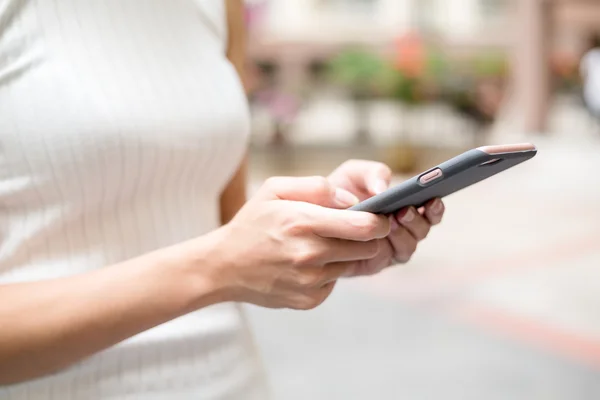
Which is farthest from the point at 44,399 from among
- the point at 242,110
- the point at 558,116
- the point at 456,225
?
the point at 558,116

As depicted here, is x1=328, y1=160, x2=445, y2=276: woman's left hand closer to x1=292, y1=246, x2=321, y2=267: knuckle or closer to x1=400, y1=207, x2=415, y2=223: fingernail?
x1=400, y1=207, x2=415, y2=223: fingernail

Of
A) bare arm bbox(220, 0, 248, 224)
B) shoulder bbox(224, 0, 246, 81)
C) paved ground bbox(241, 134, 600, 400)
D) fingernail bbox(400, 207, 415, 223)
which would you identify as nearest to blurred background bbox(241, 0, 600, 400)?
paved ground bbox(241, 134, 600, 400)

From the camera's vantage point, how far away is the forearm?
599 millimetres

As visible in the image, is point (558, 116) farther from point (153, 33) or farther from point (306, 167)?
point (153, 33)

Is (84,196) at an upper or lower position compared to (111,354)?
upper

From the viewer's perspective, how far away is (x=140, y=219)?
720 millimetres

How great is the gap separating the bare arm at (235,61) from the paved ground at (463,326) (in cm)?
136

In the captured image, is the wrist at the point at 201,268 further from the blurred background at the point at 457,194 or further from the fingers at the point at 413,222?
the blurred background at the point at 457,194

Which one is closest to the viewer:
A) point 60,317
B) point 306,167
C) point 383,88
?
point 60,317

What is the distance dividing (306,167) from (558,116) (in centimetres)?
295

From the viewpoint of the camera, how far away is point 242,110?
80 cm

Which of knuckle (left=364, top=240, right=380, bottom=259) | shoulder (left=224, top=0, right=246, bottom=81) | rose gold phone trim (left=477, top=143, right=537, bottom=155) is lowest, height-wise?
knuckle (left=364, top=240, right=380, bottom=259)

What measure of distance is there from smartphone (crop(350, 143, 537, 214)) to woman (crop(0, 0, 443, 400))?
23 mm

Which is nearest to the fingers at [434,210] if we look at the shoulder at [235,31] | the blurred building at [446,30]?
the shoulder at [235,31]
